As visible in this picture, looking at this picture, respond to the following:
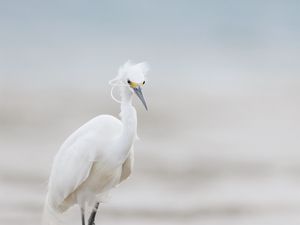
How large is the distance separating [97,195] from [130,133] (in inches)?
22.7

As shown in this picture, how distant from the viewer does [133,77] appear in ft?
18.3

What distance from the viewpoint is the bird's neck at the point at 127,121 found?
18.6ft

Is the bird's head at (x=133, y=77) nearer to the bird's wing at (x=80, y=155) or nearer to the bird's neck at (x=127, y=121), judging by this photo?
the bird's neck at (x=127, y=121)

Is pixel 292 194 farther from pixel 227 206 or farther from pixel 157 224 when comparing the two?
pixel 157 224

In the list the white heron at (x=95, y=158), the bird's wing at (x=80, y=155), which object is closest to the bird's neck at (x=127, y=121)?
the white heron at (x=95, y=158)

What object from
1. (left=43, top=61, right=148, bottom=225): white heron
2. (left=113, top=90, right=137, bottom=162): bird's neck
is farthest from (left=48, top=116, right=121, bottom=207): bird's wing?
(left=113, top=90, right=137, bottom=162): bird's neck

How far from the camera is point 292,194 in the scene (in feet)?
27.9

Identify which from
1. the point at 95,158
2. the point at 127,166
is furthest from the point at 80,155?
the point at 127,166

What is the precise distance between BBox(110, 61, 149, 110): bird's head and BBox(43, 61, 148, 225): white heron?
0.4 inches

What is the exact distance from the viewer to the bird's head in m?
5.57

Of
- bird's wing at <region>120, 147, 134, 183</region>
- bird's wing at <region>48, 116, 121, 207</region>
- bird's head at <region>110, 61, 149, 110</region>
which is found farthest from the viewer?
bird's wing at <region>120, 147, 134, 183</region>

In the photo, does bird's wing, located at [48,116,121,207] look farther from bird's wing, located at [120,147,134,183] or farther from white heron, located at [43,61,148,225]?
bird's wing, located at [120,147,134,183]

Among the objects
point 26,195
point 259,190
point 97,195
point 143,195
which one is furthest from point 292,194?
point 97,195

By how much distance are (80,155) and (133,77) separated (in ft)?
1.85
